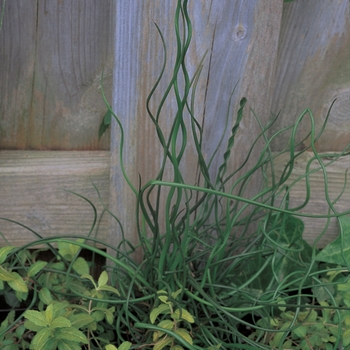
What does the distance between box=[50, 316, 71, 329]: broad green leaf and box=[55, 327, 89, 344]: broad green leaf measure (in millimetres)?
17

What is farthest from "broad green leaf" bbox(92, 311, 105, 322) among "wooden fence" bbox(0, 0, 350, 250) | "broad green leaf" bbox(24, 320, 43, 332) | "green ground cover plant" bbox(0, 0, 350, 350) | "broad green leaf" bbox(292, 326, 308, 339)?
"broad green leaf" bbox(292, 326, 308, 339)

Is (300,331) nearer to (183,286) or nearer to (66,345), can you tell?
(183,286)

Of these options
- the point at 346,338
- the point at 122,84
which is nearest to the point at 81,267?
the point at 122,84

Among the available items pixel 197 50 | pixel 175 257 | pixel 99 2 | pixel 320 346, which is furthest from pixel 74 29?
pixel 320 346

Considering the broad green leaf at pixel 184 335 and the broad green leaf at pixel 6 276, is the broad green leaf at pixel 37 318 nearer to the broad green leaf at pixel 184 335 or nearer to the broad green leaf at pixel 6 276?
the broad green leaf at pixel 6 276

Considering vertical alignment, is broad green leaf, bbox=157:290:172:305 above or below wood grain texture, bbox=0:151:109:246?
below

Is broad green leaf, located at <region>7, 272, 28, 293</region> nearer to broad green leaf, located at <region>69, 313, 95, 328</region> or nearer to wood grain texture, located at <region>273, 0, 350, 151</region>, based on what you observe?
broad green leaf, located at <region>69, 313, 95, 328</region>

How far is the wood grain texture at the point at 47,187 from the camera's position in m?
1.02

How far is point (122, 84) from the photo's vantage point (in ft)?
2.99

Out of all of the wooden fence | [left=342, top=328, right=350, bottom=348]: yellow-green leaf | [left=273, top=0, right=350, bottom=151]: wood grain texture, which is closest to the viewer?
[left=342, top=328, right=350, bottom=348]: yellow-green leaf

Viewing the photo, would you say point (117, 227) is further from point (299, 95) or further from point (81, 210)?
point (299, 95)

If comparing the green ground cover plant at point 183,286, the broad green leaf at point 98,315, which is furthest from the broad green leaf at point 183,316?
the broad green leaf at point 98,315

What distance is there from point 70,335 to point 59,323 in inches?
1.0

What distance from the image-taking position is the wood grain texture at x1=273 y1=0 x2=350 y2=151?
1007 mm
